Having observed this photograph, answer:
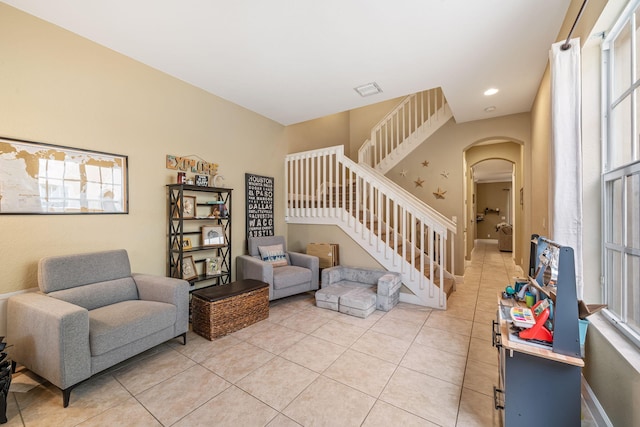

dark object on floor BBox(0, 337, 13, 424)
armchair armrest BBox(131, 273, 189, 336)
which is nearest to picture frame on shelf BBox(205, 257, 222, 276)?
armchair armrest BBox(131, 273, 189, 336)

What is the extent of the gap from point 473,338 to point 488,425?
1215mm

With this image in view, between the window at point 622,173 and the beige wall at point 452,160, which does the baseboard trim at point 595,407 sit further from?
the beige wall at point 452,160

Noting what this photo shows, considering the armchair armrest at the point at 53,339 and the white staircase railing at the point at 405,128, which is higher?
the white staircase railing at the point at 405,128

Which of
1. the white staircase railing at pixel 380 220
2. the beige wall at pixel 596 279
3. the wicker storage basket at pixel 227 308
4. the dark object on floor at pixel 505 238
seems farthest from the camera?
the dark object on floor at pixel 505 238

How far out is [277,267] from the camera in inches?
156

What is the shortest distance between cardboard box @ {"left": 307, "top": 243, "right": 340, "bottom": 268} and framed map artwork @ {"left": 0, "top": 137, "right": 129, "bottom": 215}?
2623 millimetres

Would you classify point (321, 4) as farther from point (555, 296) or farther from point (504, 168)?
point (504, 168)

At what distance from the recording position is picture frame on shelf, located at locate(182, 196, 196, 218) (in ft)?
10.6

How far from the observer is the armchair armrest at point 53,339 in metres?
Answer: 1.69

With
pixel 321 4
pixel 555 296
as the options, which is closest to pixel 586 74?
pixel 555 296

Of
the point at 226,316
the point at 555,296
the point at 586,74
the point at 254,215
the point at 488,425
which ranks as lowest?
the point at 488,425

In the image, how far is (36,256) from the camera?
2.29 meters

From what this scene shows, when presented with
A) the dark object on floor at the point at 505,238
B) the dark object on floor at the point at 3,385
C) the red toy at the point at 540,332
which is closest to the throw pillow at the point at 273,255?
the dark object on floor at the point at 3,385

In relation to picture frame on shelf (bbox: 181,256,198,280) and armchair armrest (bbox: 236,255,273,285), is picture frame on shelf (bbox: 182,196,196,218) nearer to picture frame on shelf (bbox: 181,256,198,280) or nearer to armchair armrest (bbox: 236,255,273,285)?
picture frame on shelf (bbox: 181,256,198,280)
